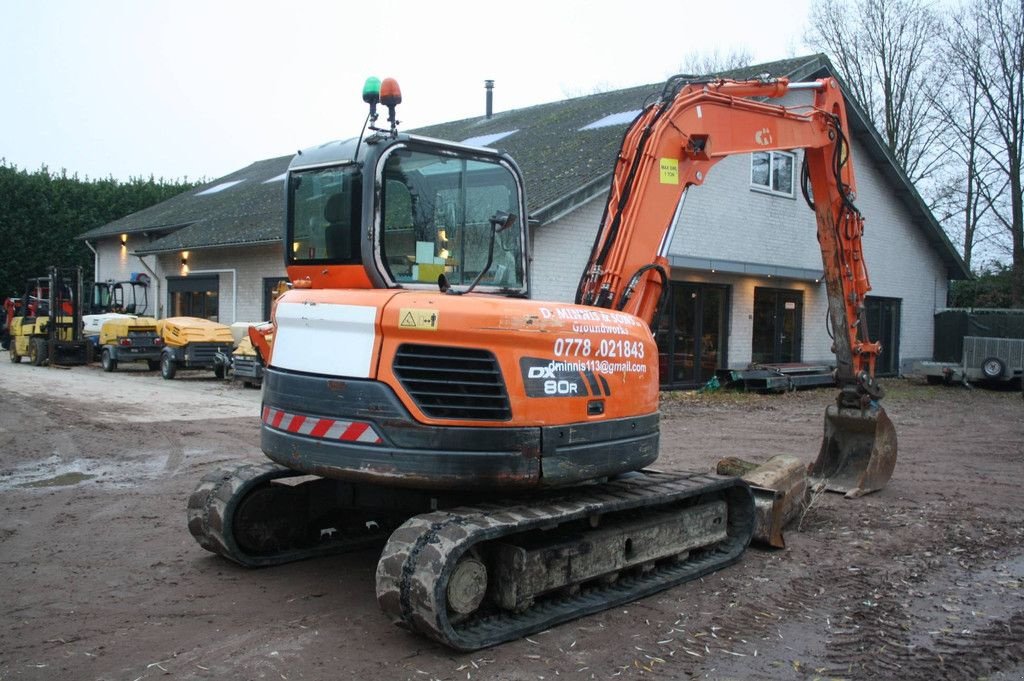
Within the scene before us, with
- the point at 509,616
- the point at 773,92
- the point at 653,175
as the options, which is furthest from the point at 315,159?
the point at 773,92

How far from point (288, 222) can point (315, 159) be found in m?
0.47

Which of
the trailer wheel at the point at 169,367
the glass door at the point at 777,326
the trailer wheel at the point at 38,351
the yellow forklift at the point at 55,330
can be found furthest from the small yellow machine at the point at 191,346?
the glass door at the point at 777,326

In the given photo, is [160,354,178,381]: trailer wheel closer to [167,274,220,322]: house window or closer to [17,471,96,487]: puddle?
[167,274,220,322]: house window

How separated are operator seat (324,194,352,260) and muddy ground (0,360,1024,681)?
2151mm

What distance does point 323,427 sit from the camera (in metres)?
5.31

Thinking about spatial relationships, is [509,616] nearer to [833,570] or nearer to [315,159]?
[833,570]

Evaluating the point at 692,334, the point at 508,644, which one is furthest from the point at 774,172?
the point at 508,644

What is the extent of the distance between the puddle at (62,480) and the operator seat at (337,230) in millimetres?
5095

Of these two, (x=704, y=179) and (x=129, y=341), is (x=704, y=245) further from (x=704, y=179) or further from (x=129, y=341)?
(x=129, y=341)

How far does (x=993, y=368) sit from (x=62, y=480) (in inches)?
797

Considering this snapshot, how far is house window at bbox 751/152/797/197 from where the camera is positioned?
67.4 feet

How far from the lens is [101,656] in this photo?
4789 millimetres

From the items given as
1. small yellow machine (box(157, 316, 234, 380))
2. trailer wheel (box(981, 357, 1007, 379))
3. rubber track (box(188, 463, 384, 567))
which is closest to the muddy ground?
rubber track (box(188, 463, 384, 567))

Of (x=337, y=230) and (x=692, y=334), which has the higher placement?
(x=337, y=230)
